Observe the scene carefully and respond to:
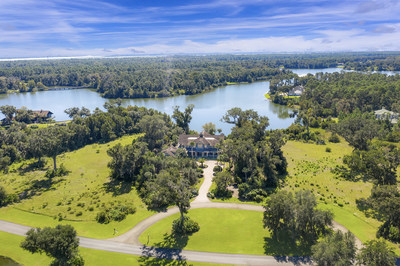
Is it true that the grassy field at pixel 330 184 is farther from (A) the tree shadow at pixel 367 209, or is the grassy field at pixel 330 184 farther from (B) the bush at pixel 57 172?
(B) the bush at pixel 57 172

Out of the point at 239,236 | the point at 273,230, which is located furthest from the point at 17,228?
the point at 273,230

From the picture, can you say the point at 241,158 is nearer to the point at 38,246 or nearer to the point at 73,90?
the point at 38,246

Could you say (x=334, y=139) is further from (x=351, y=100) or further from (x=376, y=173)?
(x=351, y=100)

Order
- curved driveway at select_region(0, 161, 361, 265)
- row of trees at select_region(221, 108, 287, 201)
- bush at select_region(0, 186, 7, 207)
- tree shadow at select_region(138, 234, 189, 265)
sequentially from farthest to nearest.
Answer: row of trees at select_region(221, 108, 287, 201)
bush at select_region(0, 186, 7, 207)
tree shadow at select_region(138, 234, 189, 265)
curved driveway at select_region(0, 161, 361, 265)

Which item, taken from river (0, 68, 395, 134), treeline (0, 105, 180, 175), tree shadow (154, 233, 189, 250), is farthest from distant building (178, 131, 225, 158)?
tree shadow (154, 233, 189, 250)

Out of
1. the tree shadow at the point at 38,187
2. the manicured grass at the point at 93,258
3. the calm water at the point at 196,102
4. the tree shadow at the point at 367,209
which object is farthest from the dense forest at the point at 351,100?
the tree shadow at the point at 38,187

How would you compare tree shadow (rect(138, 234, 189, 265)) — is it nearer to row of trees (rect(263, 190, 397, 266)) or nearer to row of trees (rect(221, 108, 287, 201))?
row of trees (rect(263, 190, 397, 266))
